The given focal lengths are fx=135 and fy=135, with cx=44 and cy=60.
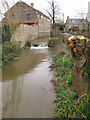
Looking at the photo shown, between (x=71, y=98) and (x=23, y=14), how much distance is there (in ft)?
80.3

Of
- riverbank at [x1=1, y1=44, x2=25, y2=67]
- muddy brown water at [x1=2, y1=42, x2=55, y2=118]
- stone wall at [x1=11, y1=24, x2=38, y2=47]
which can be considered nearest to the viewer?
muddy brown water at [x1=2, y1=42, x2=55, y2=118]

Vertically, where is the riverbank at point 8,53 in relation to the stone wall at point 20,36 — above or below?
below

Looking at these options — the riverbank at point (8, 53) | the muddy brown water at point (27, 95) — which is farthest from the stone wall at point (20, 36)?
the muddy brown water at point (27, 95)

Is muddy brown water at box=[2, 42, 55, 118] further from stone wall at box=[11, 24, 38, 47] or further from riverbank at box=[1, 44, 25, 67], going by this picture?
stone wall at box=[11, 24, 38, 47]

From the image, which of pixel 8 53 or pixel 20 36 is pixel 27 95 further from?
pixel 20 36

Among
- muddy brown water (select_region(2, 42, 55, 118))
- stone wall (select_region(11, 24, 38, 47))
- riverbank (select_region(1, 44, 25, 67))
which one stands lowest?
muddy brown water (select_region(2, 42, 55, 118))

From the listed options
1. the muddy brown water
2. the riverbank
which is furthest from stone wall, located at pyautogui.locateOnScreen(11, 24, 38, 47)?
the muddy brown water

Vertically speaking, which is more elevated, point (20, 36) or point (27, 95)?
point (20, 36)

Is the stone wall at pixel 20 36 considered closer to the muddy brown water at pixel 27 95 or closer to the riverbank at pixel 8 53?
the riverbank at pixel 8 53

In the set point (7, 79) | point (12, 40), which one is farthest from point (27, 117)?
point (12, 40)

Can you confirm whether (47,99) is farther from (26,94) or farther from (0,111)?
(0,111)

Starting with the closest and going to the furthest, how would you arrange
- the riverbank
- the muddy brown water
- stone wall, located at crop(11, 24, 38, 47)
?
the muddy brown water < the riverbank < stone wall, located at crop(11, 24, 38, 47)

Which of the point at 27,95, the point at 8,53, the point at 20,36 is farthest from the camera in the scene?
the point at 20,36

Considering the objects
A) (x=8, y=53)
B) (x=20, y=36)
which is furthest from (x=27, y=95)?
(x=20, y=36)
